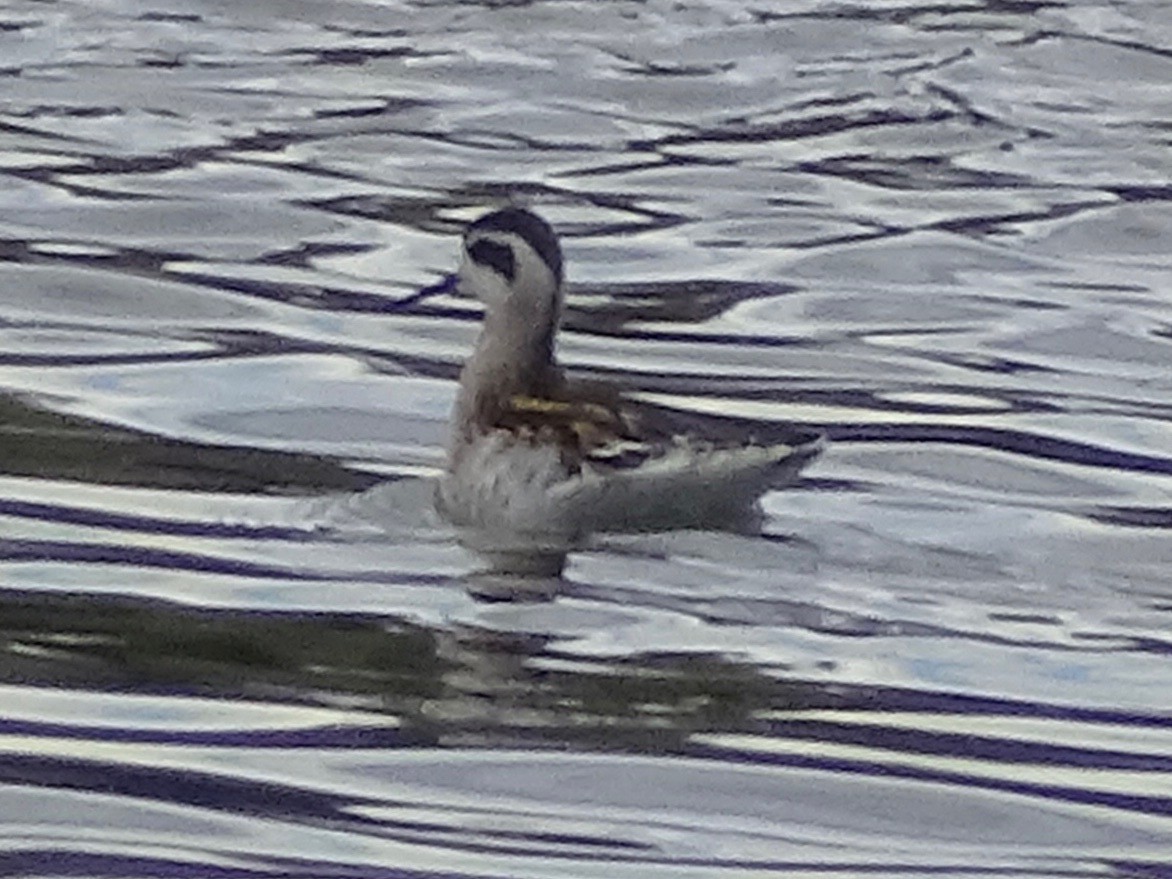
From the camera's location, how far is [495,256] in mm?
12664

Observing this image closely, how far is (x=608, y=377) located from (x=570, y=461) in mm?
2836

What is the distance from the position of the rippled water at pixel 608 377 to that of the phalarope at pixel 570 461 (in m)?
0.13

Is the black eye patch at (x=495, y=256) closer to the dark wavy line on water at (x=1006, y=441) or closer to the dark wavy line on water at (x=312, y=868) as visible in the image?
the dark wavy line on water at (x=1006, y=441)

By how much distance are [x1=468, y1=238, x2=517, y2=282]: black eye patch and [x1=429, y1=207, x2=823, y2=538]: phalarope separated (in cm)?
16

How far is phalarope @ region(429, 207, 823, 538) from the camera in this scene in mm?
11625

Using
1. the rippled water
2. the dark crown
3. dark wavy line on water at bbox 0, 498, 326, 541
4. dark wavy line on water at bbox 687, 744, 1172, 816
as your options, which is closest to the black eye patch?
the dark crown

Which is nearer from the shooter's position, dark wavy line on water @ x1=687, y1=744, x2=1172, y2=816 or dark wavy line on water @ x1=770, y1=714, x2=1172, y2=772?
dark wavy line on water @ x1=687, y1=744, x2=1172, y2=816

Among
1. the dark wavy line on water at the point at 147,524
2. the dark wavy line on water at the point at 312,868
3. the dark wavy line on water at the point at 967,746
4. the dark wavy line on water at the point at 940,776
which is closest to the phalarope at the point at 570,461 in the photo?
the dark wavy line on water at the point at 147,524

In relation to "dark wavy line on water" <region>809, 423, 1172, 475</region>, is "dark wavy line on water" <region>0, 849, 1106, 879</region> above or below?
below

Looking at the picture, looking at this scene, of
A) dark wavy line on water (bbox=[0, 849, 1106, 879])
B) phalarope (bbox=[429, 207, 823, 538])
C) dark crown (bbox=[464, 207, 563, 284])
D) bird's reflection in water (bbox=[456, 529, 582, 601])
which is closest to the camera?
dark wavy line on water (bbox=[0, 849, 1106, 879])

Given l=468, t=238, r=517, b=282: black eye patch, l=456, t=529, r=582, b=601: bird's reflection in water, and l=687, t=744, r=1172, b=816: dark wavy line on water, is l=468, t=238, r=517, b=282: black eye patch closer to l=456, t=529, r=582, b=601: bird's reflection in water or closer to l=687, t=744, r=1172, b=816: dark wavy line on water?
l=456, t=529, r=582, b=601: bird's reflection in water

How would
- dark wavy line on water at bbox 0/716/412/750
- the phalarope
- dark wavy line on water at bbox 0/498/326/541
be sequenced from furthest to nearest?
dark wavy line on water at bbox 0/498/326/541, the phalarope, dark wavy line on water at bbox 0/716/412/750

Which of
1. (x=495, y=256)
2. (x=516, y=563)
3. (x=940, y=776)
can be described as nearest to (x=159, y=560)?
(x=516, y=563)

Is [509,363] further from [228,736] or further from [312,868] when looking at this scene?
[312,868]
